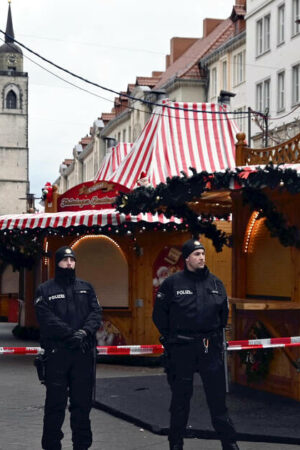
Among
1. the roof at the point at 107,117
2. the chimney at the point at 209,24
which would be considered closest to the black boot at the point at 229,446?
the chimney at the point at 209,24

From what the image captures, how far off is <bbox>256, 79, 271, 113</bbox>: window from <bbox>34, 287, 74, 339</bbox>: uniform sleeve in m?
43.2

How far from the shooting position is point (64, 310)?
29.7 ft

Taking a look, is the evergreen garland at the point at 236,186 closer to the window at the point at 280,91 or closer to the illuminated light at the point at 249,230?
the illuminated light at the point at 249,230

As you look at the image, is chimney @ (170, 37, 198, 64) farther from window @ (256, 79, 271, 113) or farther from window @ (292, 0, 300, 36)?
window @ (292, 0, 300, 36)

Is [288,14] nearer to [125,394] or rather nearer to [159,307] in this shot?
[125,394]

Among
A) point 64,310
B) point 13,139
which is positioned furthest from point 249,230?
point 13,139

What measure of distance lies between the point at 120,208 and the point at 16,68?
127714 mm

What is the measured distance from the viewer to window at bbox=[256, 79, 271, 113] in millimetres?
51875

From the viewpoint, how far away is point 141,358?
1809 cm

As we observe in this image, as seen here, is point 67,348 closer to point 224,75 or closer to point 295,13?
point 295,13

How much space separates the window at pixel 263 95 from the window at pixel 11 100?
260 feet

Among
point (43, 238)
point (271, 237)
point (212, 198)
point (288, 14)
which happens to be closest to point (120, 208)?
point (212, 198)

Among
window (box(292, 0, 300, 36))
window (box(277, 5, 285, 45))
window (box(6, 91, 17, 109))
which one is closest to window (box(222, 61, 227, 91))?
window (box(277, 5, 285, 45))

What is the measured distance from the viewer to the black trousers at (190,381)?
28.8 ft
